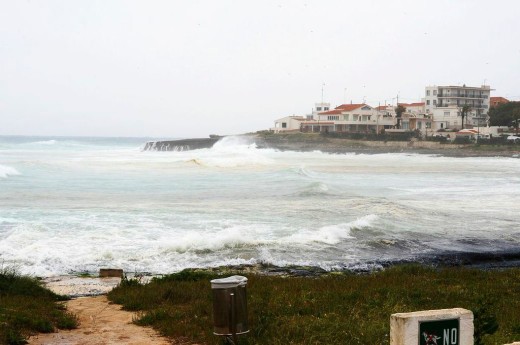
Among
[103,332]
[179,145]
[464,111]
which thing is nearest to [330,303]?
[103,332]

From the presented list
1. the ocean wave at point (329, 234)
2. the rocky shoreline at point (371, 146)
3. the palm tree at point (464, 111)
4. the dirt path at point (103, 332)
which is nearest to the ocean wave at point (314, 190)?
the ocean wave at point (329, 234)

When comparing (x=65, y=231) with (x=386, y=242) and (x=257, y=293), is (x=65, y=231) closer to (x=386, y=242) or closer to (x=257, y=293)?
(x=386, y=242)

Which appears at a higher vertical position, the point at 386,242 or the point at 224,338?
the point at 224,338

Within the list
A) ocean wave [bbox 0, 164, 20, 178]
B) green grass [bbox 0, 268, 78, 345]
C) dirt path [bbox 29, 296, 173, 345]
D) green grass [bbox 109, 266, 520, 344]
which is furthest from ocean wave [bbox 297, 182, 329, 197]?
dirt path [bbox 29, 296, 173, 345]

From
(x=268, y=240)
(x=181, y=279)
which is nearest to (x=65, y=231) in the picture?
(x=268, y=240)

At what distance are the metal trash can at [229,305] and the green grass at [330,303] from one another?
12.8 inches

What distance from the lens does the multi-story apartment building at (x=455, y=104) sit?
118 metres

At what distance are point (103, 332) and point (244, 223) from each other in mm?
14154

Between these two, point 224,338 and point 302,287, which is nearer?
point 224,338

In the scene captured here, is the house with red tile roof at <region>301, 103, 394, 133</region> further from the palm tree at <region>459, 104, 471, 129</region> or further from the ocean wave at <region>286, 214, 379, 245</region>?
the ocean wave at <region>286, 214, 379, 245</region>

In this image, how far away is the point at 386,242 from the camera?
64.6 ft

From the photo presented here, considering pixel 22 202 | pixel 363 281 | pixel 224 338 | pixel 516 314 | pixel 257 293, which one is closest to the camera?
pixel 224 338

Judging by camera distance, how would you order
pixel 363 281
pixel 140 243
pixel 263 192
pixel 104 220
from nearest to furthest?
pixel 363 281
pixel 140 243
pixel 104 220
pixel 263 192

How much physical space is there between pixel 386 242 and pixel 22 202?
1588 centimetres
